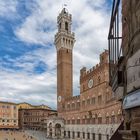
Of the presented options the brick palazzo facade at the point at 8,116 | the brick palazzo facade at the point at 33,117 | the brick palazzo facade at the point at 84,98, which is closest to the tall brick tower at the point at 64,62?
the brick palazzo facade at the point at 84,98

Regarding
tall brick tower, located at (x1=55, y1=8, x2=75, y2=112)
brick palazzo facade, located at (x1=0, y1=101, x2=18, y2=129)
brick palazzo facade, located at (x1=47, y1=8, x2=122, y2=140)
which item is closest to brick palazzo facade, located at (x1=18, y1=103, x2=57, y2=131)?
brick palazzo facade, located at (x1=0, y1=101, x2=18, y2=129)

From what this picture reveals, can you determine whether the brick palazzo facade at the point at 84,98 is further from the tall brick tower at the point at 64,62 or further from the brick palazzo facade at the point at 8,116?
the brick palazzo facade at the point at 8,116

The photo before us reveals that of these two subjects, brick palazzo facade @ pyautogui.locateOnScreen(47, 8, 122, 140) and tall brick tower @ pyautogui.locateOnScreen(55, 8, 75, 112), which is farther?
tall brick tower @ pyautogui.locateOnScreen(55, 8, 75, 112)

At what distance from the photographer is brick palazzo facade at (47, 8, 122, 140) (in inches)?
1867

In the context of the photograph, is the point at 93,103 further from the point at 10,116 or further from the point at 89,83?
the point at 10,116

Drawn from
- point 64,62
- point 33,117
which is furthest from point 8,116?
point 64,62

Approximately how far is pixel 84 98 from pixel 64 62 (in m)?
17.0

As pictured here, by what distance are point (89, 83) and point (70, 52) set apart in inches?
857

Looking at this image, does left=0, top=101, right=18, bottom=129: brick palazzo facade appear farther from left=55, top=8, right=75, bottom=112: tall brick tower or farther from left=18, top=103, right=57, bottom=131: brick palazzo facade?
left=55, top=8, right=75, bottom=112: tall brick tower

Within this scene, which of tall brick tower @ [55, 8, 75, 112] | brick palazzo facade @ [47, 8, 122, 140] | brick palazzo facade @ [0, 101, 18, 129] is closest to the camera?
brick palazzo facade @ [47, 8, 122, 140]

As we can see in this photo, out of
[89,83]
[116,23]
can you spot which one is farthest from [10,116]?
[116,23]

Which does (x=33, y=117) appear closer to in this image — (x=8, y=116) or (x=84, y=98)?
(x=8, y=116)

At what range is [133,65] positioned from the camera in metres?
3.98

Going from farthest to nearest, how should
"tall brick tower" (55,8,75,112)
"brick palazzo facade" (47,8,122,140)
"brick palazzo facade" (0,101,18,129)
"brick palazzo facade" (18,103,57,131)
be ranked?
1. "brick palazzo facade" (0,101,18,129)
2. "brick palazzo facade" (18,103,57,131)
3. "tall brick tower" (55,8,75,112)
4. "brick palazzo facade" (47,8,122,140)
